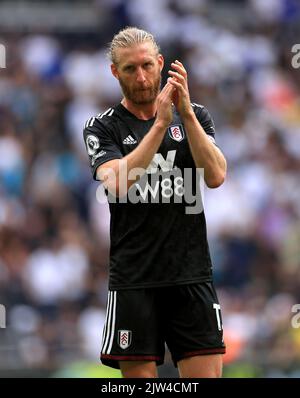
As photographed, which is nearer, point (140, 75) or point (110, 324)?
point (140, 75)

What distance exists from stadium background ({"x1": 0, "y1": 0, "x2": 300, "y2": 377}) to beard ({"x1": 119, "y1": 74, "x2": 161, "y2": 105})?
12.0 ft

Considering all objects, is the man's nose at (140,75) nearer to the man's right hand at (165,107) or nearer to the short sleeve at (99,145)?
the man's right hand at (165,107)

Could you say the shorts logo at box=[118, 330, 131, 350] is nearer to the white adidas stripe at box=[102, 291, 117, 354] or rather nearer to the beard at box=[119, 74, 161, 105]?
the white adidas stripe at box=[102, 291, 117, 354]

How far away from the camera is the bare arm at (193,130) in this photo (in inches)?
203

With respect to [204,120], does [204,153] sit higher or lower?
lower

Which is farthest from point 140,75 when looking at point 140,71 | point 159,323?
point 159,323

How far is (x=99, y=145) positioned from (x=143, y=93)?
0.34m

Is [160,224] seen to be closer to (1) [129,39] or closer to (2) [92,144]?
(2) [92,144]

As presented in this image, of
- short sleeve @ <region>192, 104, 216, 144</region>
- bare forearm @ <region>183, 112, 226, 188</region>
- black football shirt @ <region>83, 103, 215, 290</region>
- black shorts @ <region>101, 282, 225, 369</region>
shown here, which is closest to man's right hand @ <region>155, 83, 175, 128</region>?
bare forearm @ <region>183, 112, 226, 188</region>

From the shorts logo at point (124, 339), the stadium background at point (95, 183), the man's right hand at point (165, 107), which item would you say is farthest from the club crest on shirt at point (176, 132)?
the stadium background at point (95, 183)

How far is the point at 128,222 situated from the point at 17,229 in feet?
18.7

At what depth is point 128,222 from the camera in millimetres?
5348

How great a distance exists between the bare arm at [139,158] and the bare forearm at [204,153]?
0.12 metres

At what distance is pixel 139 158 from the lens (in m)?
5.09
